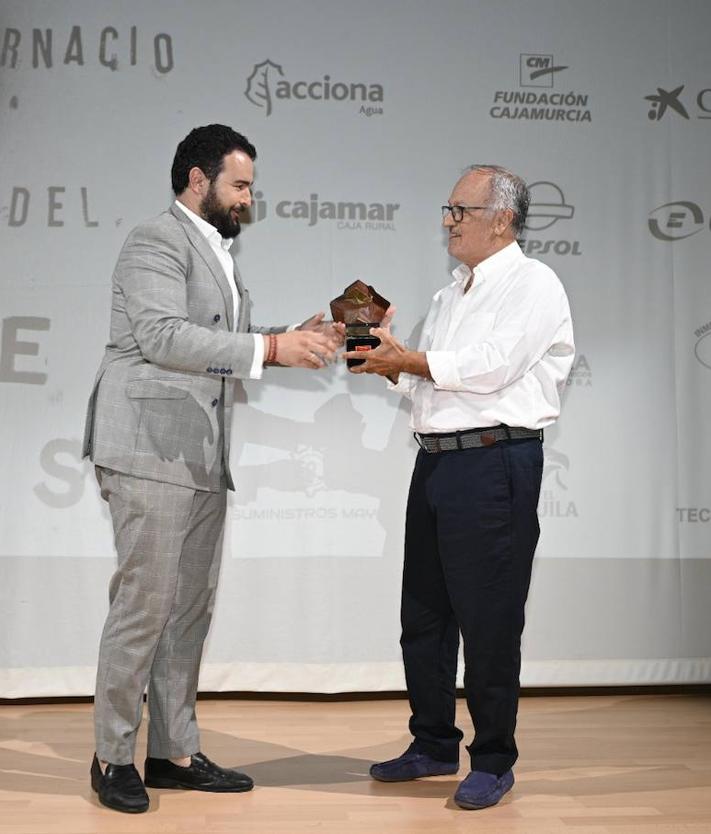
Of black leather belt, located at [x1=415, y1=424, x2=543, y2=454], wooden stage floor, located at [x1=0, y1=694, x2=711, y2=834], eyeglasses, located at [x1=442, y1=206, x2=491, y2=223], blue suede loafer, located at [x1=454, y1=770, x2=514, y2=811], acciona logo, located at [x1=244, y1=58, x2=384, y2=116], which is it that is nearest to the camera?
wooden stage floor, located at [x1=0, y1=694, x2=711, y2=834]

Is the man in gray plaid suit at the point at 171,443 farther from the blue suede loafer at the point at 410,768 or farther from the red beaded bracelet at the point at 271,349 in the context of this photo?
the blue suede loafer at the point at 410,768

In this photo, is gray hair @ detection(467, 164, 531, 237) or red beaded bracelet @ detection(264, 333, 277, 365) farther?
gray hair @ detection(467, 164, 531, 237)

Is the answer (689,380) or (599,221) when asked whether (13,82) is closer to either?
(599,221)

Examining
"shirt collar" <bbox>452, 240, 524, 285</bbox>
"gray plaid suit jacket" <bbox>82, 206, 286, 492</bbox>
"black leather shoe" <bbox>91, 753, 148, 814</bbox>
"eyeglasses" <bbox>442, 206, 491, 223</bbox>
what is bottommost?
"black leather shoe" <bbox>91, 753, 148, 814</bbox>

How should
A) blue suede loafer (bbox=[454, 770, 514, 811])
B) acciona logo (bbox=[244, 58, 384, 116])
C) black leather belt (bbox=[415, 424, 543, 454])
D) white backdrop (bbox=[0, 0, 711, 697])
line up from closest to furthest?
blue suede loafer (bbox=[454, 770, 514, 811]) < black leather belt (bbox=[415, 424, 543, 454]) < white backdrop (bbox=[0, 0, 711, 697]) < acciona logo (bbox=[244, 58, 384, 116])

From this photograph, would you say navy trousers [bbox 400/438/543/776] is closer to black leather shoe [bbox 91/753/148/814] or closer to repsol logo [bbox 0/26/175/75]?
black leather shoe [bbox 91/753/148/814]

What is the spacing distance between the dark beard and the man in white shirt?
0.51 metres

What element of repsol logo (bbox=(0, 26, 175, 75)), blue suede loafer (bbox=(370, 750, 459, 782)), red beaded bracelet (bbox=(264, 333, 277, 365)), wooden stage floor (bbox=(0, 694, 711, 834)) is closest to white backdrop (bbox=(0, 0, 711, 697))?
repsol logo (bbox=(0, 26, 175, 75))

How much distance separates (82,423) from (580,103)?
2.53 metres

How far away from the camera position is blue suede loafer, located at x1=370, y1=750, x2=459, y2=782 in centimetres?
299

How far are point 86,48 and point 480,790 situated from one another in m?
3.31

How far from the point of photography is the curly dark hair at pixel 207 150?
2.88 m

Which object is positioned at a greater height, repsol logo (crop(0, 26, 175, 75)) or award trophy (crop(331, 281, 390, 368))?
repsol logo (crop(0, 26, 175, 75))

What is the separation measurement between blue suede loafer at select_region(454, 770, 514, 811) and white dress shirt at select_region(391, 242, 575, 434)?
0.95m
